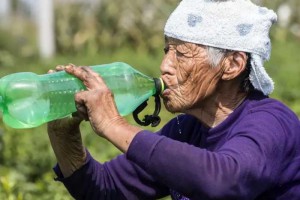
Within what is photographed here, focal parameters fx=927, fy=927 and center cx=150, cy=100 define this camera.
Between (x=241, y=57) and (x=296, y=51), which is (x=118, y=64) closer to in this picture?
(x=241, y=57)

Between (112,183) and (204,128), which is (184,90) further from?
(112,183)

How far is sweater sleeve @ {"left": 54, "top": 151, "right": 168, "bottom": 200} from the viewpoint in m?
3.95

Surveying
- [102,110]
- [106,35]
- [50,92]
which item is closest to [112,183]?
[50,92]

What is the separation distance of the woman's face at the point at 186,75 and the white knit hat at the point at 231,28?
0.15 feet

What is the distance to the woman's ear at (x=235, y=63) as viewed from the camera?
11.7ft

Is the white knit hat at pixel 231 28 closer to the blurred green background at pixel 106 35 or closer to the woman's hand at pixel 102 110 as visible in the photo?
the woman's hand at pixel 102 110

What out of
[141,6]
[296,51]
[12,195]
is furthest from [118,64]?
[141,6]

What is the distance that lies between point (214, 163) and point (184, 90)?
55 cm

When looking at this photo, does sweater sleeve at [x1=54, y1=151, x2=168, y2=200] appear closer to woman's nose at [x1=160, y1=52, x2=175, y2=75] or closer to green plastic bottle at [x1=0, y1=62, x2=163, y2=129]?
green plastic bottle at [x1=0, y1=62, x2=163, y2=129]

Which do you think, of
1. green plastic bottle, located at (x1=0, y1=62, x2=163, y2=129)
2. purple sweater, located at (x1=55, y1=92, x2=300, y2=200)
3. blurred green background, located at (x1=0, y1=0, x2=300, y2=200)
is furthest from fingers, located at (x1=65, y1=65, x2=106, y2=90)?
blurred green background, located at (x1=0, y1=0, x2=300, y2=200)

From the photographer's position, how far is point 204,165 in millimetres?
3141

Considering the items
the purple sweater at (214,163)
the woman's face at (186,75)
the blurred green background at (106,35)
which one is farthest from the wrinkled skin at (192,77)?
the blurred green background at (106,35)

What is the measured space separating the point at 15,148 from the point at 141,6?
54.2ft

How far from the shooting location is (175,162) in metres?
3.15
